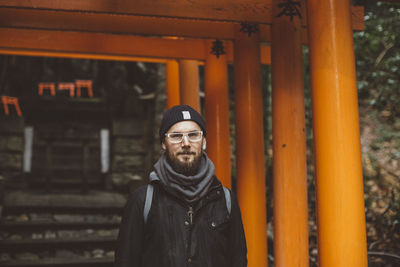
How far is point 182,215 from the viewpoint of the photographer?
1964mm

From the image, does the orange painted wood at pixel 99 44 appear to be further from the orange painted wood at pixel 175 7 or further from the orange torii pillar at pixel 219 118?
the orange painted wood at pixel 175 7

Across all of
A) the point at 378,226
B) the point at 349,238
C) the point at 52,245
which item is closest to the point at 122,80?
the point at 52,245

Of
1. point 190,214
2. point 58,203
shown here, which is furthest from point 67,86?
point 190,214

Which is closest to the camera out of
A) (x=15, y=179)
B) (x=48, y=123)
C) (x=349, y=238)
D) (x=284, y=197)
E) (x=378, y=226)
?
(x=349, y=238)

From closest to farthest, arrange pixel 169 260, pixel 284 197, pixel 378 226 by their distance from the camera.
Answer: pixel 169 260 → pixel 284 197 → pixel 378 226

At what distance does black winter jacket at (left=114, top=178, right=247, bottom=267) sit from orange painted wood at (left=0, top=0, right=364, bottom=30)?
220 cm

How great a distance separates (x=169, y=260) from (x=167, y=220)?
18 centimetres

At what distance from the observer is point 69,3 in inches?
145

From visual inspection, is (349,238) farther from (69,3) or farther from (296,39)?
(69,3)

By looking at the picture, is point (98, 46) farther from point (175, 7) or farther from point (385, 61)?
point (385, 61)

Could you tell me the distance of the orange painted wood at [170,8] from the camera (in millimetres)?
3643

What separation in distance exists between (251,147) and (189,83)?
1879mm

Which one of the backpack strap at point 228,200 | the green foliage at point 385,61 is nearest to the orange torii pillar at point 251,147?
the backpack strap at point 228,200

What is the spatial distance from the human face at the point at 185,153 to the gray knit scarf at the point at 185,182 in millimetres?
34
